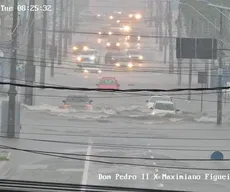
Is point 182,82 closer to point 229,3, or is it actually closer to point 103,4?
point 229,3

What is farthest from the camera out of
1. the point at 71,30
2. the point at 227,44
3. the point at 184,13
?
the point at 71,30

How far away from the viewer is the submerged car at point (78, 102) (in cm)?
670

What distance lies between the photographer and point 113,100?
8.92 m

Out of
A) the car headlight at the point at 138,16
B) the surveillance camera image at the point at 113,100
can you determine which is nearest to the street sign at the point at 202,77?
the surveillance camera image at the point at 113,100

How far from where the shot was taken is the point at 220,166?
14.3ft

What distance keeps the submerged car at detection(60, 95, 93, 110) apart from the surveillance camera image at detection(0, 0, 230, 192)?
2cm

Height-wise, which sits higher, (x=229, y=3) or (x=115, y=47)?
(x=229, y=3)

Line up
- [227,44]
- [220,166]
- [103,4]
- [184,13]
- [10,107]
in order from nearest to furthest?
[220,166], [10,107], [227,44], [184,13], [103,4]

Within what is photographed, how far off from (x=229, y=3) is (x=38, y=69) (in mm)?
2796

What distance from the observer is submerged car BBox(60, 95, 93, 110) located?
6.70 m

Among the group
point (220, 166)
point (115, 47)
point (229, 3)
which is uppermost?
point (229, 3)

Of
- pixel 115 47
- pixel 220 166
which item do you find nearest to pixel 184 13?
pixel 115 47

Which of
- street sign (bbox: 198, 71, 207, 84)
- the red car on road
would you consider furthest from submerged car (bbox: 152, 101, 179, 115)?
street sign (bbox: 198, 71, 207, 84)

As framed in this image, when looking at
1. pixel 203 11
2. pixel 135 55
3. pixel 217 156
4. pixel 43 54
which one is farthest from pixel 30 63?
pixel 217 156
